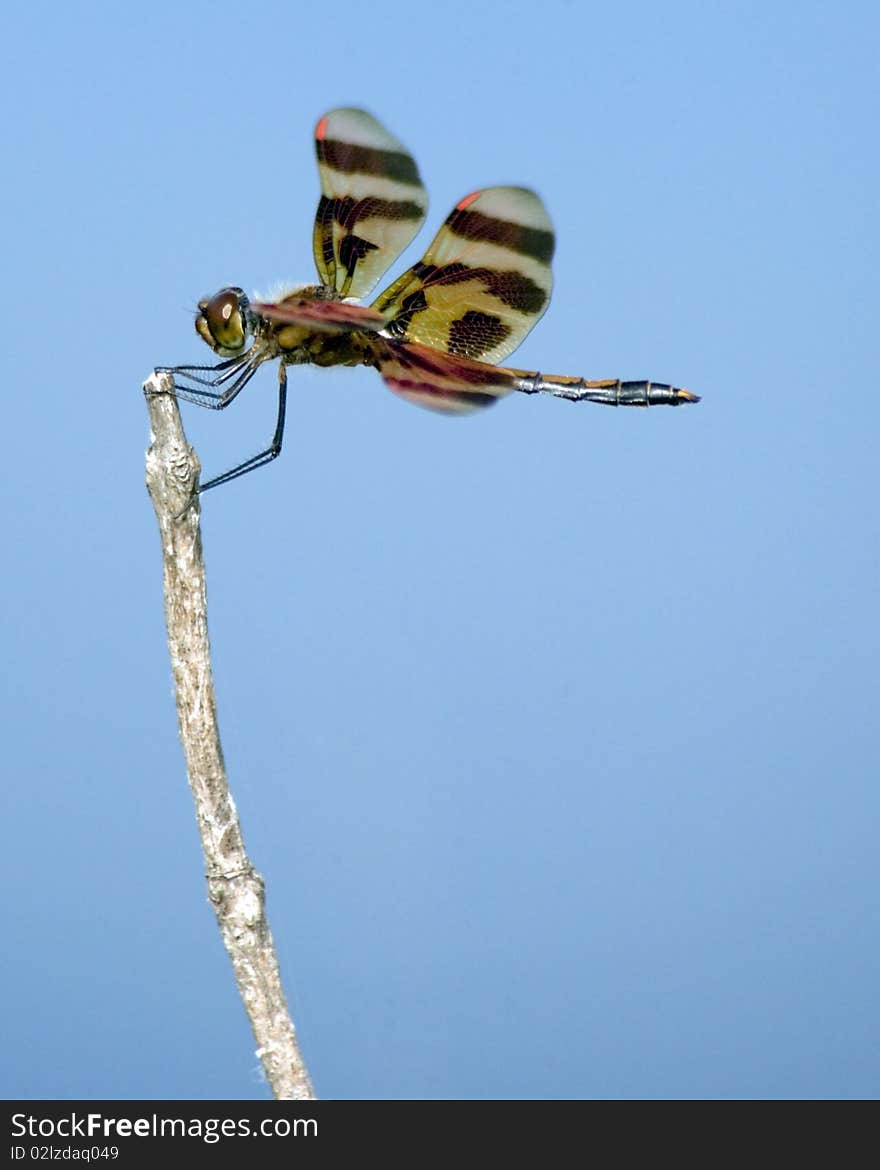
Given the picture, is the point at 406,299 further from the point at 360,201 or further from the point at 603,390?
the point at 603,390

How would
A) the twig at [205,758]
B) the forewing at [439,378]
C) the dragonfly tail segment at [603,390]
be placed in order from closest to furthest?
the twig at [205,758], the forewing at [439,378], the dragonfly tail segment at [603,390]

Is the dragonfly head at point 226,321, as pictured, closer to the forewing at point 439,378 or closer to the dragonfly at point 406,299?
the dragonfly at point 406,299

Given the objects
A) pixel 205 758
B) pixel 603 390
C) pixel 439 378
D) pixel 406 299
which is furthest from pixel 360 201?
pixel 205 758

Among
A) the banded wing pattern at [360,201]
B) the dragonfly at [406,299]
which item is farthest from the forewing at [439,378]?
the banded wing pattern at [360,201]
